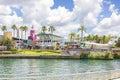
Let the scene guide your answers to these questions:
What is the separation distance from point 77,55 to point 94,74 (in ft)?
445

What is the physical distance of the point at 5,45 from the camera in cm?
19875

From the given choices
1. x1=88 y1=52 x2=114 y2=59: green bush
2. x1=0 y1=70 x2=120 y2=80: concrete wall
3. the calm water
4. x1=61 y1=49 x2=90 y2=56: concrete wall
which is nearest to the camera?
x1=0 y1=70 x2=120 y2=80: concrete wall

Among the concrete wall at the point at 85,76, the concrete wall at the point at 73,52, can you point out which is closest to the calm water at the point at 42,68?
the concrete wall at the point at 85,76

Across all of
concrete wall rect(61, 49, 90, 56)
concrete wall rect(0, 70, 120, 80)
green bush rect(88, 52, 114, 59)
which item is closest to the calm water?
concrete wall rect(0, 70, 120, 80)

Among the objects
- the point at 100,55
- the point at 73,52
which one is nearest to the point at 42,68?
the point at 100,55

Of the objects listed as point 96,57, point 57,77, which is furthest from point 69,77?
point 96,57

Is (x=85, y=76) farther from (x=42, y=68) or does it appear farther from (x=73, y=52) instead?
(x=73, y=52)

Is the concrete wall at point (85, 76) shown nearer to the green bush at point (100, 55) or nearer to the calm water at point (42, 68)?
the calm water at point (42, 68)

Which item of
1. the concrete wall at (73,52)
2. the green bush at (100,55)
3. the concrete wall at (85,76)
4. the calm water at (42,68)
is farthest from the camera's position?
the concrete wall at (73,52)

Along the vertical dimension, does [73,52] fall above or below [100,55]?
above

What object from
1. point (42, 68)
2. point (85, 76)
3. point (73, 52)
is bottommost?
point (42, 68)

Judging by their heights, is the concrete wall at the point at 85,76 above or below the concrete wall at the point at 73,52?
below

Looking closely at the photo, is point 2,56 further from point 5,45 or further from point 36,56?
point 5,45

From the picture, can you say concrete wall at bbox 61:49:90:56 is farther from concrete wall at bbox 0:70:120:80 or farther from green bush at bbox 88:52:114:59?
concrete wall at bbox 0:70:120:80
